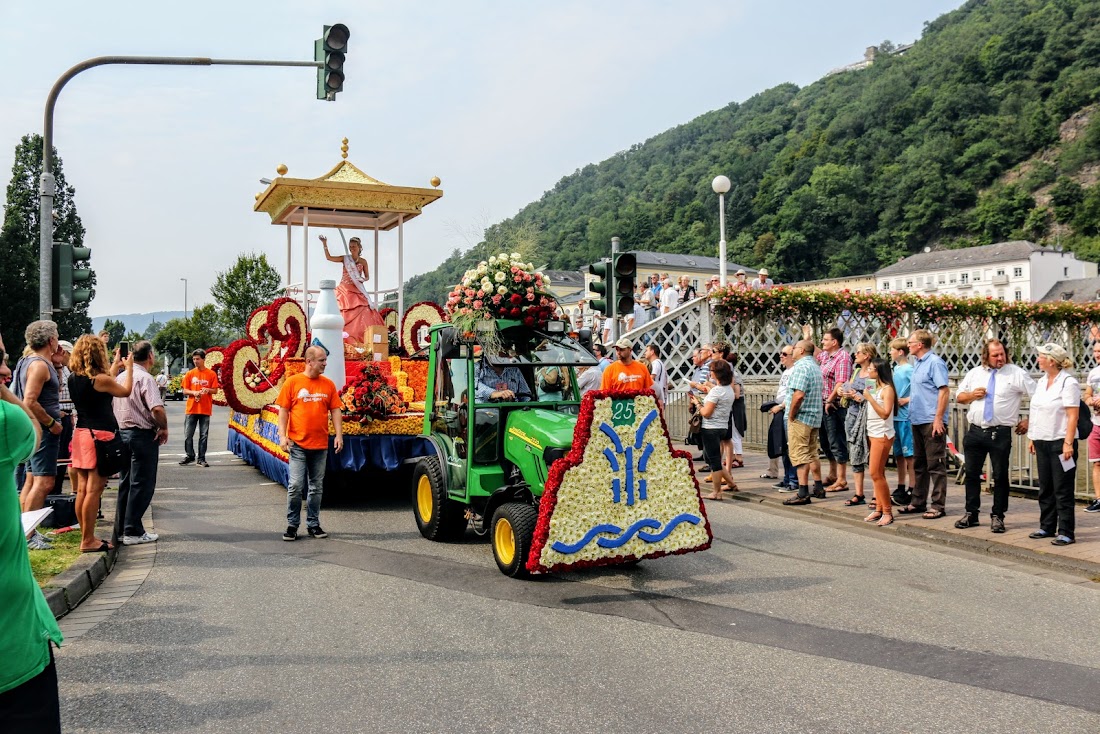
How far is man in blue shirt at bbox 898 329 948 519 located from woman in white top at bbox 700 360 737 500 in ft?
7.22

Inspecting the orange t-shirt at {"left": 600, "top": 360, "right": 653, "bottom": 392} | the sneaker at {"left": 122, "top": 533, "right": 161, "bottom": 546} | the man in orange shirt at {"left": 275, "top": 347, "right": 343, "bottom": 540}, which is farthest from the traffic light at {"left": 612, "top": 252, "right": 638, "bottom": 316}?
Answer: the sneaker at {"left": 122, "top": 533, "right": 161, "bottom": 546}

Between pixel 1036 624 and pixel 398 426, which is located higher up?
pixel 398 426

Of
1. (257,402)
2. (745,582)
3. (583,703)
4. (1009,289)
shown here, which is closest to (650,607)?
(745,582)

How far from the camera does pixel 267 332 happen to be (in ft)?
39.4

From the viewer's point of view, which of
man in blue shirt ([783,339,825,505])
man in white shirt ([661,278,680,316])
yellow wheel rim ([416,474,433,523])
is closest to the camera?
yellow wheel rim ([416,474,433,523])

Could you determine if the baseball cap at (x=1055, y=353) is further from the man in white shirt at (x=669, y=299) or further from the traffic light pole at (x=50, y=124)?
the man in white shirt at (x=669, y=299)

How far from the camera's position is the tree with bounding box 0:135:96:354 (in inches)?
2030

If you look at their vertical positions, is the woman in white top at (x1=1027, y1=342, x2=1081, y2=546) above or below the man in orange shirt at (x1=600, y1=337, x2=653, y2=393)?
below

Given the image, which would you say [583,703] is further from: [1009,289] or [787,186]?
[787,186]

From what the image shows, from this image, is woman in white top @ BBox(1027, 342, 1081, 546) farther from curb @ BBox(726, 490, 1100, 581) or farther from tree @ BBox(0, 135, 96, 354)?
tree @ BBox(0, 135, 96, 354)

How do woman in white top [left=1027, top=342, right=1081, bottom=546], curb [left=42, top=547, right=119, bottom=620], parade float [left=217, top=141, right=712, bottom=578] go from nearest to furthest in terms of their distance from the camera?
curb [left=42, top=547, right=119, bottom=620] < parade float [left=217, top=141, right=712, bottom=578] < woman in white top [left=1027, top=342, right=1081, bottom=546]

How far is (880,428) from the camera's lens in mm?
9070

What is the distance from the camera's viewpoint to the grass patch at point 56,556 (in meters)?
6.75

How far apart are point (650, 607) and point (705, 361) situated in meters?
7.79
